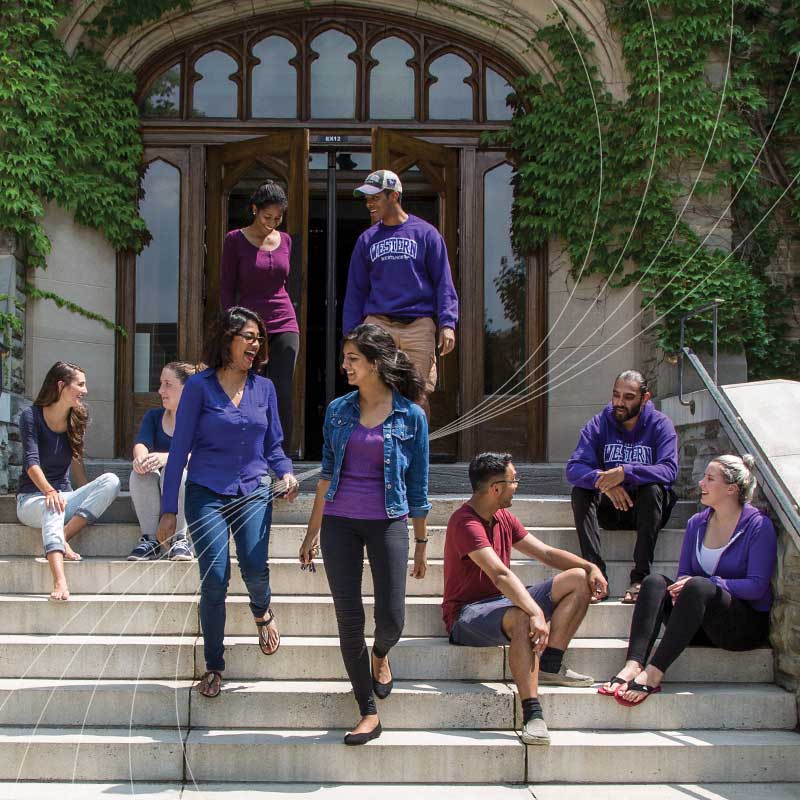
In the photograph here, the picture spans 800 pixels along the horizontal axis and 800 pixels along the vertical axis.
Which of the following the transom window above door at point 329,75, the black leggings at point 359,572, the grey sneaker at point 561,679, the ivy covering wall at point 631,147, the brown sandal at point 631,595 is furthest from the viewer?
the transom window above door at point 329,75

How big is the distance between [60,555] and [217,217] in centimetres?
421

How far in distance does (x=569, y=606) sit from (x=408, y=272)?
82.5 inches

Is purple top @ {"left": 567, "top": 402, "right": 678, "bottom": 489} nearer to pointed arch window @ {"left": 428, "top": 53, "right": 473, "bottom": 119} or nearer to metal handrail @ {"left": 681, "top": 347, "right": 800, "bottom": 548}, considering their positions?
metal handrail @ {"left": 681, "top": 347, "right": 800, "bottom": 548}

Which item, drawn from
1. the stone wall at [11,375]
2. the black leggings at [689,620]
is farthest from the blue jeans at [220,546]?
the stone wall at [11,375]

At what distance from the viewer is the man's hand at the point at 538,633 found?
15.2ft

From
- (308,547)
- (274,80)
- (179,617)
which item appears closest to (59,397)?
(179,617)

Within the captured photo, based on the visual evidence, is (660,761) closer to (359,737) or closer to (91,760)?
(359,737)

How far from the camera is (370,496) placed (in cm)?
449

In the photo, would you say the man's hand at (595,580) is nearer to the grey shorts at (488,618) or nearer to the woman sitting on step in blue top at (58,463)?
the grey shorts at (488,618)

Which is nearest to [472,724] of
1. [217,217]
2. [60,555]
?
[60,555]

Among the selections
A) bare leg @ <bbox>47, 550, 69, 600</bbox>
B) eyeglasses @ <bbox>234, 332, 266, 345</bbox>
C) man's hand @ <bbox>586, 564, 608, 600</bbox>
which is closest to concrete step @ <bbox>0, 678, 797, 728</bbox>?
man's hand @ <bbox>586, 564, 608, 600</bbox>

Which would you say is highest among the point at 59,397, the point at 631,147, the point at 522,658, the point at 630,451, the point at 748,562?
the point at 631,147

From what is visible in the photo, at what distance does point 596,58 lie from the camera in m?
8.90

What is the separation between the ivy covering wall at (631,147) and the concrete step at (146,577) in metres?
2.95
